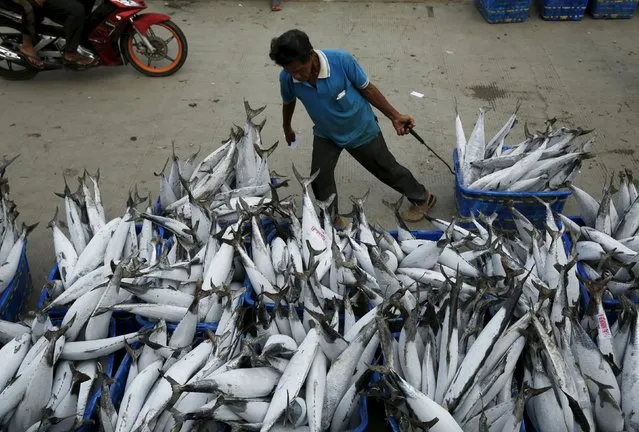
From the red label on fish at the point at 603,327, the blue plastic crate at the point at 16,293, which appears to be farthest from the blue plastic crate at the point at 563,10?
the blue plastic crate at the point at 16,293

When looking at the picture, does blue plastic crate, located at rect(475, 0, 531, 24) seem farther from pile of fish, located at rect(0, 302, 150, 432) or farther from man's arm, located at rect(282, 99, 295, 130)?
pile of fish, located at rect(0, 302, 150, 432)

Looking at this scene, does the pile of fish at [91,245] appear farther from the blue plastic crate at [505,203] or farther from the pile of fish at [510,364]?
the blue plastic crate at [505,203]

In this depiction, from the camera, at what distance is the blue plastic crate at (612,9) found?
6.98 metres

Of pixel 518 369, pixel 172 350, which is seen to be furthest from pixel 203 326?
pixel 518 369

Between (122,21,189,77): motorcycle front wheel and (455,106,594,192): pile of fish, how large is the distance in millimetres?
3454

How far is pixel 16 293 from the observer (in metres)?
3.11

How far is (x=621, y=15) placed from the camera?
7121 mm

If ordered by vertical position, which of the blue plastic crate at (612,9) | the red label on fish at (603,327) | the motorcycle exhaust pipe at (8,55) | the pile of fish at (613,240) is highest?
the motorcycle exhaust pipe at (8,55)

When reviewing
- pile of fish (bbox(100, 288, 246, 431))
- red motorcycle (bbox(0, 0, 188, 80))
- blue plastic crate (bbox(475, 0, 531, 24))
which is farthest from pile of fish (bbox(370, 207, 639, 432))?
blue plastic crate (bbox(475, 0, 531, 24))

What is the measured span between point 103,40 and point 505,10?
4902 millimetres

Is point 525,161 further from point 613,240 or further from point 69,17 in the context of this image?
point 69,17

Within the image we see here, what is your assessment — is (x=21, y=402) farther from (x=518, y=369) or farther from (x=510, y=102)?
(x=510, y=102)

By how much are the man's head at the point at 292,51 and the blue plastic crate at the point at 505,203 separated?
133 centimetres

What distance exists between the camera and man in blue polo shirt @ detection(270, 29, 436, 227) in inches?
117
